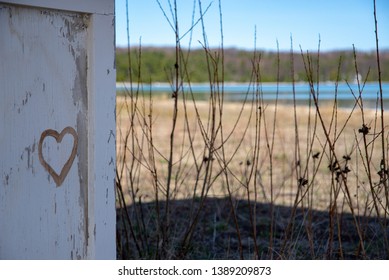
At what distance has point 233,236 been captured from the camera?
448 cm

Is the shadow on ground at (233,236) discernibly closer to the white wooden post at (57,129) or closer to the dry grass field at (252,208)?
the dry grass field at (252,208)

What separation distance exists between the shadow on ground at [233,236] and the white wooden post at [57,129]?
1182mm

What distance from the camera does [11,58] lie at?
1.78 m

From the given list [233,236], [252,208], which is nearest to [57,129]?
[233,236]

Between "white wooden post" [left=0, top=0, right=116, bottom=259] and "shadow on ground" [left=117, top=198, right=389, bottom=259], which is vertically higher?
"white wooden post" [left=0, top=0, right=116, bottom=259]

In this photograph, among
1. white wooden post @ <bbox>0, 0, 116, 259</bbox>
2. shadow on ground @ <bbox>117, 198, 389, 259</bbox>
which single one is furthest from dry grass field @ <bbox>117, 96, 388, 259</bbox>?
white wooden post @ <bbox>0, 0, 116, 259</bbox>

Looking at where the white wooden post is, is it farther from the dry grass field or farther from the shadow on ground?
the shadow on ground

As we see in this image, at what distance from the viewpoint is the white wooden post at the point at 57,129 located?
1.80 metres

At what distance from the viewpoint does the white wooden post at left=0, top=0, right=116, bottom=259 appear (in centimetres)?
180

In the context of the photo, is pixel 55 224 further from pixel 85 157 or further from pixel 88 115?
pixel 88 115

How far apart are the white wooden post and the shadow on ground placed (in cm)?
118

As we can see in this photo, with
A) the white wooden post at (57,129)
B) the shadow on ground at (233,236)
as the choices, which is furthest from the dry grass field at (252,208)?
the white wooden post at (57,129)
